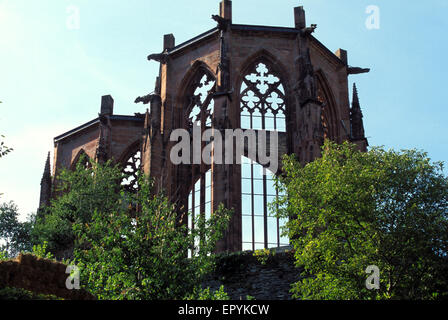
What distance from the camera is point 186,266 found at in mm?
16969

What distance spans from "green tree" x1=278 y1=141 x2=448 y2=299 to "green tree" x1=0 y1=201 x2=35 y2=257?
62.8 ft

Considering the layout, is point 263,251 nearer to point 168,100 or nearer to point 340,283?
point 340,283

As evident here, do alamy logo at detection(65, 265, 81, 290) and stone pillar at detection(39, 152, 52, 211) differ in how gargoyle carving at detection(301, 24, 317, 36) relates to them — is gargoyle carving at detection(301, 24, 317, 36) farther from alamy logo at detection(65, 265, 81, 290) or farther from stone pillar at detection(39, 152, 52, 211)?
alamy logo at detection(65, 265, 81, 290)

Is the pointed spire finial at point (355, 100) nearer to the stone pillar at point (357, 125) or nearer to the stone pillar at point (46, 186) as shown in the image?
the stone pillar at point (357, 125)

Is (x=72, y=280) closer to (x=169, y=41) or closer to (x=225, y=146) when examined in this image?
(x=225, y=146)

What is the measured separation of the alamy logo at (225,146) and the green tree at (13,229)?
32.8ft

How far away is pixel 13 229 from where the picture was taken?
35.4 m

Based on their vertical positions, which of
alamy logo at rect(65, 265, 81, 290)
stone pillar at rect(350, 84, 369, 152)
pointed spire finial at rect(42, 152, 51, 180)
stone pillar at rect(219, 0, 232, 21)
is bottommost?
alamy logo at rect(65, 265, 81, 290)

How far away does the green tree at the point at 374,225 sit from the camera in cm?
1788

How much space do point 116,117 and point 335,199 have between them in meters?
19.5

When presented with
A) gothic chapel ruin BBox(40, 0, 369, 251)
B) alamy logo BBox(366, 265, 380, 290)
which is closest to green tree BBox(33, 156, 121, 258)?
gothic chapel ruin BBox(40, 0, 369, 251)

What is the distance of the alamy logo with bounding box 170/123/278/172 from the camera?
26.5 m

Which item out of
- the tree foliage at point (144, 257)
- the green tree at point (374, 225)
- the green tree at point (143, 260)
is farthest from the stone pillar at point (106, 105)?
the green tree at point (143, 260)
